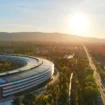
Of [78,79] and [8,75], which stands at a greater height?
[8,75]

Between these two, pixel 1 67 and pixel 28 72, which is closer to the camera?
pixel 28 72

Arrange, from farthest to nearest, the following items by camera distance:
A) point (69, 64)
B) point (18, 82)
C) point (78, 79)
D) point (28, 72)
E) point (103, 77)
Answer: point (69, 64)
point (103, 77)
point (78, 79)
point (28, 72)
point (18, 82)

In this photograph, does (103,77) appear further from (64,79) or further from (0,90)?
(0,90)

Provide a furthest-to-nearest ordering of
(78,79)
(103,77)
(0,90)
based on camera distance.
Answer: (103,77) < (78,79) < (0,90)

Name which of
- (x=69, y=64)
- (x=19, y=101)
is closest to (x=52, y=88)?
(x=19, y=101)

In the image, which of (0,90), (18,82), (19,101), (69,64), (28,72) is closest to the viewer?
(19,101)

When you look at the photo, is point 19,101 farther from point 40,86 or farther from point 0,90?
point 40,86

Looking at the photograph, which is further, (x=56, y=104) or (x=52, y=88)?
(x=52, y=88)

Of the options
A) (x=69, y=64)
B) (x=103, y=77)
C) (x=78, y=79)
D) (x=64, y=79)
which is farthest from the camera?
(x=69, y=64)

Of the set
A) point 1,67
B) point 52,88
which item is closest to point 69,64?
point 1,67
